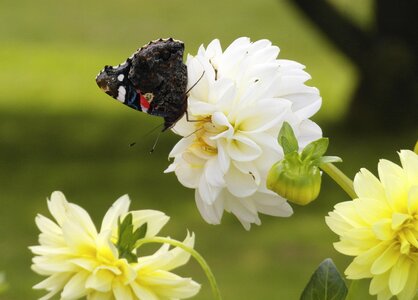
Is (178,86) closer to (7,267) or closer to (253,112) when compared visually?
(253,112)

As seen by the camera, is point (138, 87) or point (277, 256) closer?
point (138, 87)

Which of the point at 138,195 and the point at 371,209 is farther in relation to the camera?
the point at 138,195

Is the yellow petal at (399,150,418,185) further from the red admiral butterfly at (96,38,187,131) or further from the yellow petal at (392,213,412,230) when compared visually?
the red admiral butterfly at (96,38,187,131)

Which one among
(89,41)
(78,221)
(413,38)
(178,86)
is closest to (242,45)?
(178,86)

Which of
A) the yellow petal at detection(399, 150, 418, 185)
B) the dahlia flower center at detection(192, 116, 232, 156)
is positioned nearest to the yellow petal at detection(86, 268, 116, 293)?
the dahlia flower center at detection(192, 116, 232, 156)

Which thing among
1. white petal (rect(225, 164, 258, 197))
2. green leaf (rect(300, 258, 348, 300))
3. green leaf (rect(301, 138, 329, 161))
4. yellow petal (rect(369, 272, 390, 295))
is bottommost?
green leaf (rect(300, 258, 348, 300))

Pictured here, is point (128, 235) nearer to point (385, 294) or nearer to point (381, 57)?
point (385, 294)

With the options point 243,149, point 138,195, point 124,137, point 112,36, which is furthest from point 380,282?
point 112,36
